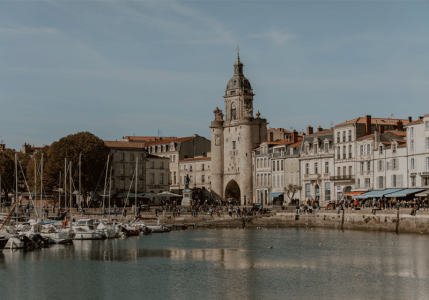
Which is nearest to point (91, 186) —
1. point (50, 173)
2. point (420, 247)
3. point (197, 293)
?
point (50, 173)

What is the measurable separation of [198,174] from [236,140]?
1101 centimetres

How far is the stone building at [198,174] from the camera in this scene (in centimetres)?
10614

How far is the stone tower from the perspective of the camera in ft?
324

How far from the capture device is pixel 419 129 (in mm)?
67438

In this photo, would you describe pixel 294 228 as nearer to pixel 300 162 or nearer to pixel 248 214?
pixel 248 214

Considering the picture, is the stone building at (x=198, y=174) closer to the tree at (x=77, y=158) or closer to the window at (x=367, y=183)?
the tree at (x=77, y=158)

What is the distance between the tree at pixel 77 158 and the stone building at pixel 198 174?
21.1 metres

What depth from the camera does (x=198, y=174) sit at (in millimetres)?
108000

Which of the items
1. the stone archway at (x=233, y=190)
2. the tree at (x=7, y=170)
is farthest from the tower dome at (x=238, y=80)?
the tree at (x=7, y=170)

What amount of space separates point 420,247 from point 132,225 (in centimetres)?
3009

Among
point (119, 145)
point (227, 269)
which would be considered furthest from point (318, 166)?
point (227, 269)

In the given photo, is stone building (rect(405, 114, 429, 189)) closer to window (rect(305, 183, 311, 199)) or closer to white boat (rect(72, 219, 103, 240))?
window (rect(305, 183, 311, 199))

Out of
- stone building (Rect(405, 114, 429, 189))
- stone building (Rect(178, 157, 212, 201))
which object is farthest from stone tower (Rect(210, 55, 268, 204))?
stone building (Rect(405, 114, 429, 189))

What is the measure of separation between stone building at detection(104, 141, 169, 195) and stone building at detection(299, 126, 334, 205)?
27.6 m
